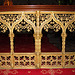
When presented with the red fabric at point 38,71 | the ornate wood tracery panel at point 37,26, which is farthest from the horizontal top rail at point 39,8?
the red fabric at point 38,71

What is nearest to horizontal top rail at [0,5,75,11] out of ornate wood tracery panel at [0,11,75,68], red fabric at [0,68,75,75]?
ornate wood tracery panel at [0,11,75,68]

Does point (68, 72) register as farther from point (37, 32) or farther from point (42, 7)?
point (42, 7)

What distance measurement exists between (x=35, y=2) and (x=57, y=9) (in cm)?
604

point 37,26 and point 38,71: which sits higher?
point 37,26

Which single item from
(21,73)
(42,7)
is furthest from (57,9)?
(21,73)

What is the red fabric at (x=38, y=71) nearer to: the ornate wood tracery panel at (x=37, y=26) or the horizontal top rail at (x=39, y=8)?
the ornate wood tracery panel at (x=37, y=26)

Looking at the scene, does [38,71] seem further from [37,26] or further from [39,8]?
[39,8]

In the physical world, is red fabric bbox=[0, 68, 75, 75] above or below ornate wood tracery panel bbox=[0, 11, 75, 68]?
below

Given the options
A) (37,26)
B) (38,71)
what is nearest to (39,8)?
(37,26)

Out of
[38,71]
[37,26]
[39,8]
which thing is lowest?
[38,71]

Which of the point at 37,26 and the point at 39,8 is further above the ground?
the point at 39,8

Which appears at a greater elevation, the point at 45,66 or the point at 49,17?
the point at 49,17

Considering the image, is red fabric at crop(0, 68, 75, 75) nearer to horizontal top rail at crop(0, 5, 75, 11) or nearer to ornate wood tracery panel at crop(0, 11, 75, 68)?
ornate wood tracery panel at crop(0, 11, 75, 68)

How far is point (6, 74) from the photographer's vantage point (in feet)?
8.12
